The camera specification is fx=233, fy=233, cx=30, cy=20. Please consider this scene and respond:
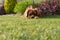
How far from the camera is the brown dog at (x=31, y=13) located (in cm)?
1235

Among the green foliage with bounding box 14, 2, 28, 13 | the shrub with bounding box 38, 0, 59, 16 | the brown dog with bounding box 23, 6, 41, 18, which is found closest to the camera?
the brown dog with bounding box 23, 6, 41, 18

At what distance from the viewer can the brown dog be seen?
1235 centimetres

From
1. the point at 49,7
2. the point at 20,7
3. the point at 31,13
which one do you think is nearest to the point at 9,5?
the point at 20,7

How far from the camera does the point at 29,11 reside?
1265cm

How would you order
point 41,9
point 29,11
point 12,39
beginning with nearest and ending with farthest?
point 12,39, point 29,11, point 41,9

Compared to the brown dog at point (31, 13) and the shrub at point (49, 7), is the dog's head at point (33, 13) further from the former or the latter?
the shrub at point (49, 7)

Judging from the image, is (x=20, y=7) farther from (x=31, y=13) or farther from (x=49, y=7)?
(x=49, y=7)

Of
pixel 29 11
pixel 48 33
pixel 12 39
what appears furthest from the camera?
pixel 29 11

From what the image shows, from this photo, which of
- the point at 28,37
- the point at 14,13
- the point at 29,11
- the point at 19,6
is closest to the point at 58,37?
the point at 28,37

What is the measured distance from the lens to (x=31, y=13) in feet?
41.2

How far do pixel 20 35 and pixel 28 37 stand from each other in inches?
12.4

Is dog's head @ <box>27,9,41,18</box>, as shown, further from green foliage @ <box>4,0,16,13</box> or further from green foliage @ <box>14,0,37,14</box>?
green foliage @ <box>4,0,16,13</box>

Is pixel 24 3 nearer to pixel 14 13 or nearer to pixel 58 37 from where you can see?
pixel 14 13

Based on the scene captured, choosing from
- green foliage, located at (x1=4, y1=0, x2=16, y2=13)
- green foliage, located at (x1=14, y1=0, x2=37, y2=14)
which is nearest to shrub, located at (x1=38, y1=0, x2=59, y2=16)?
green foliage, located at (x1=14, y1=0, x2=37, y2=14)
